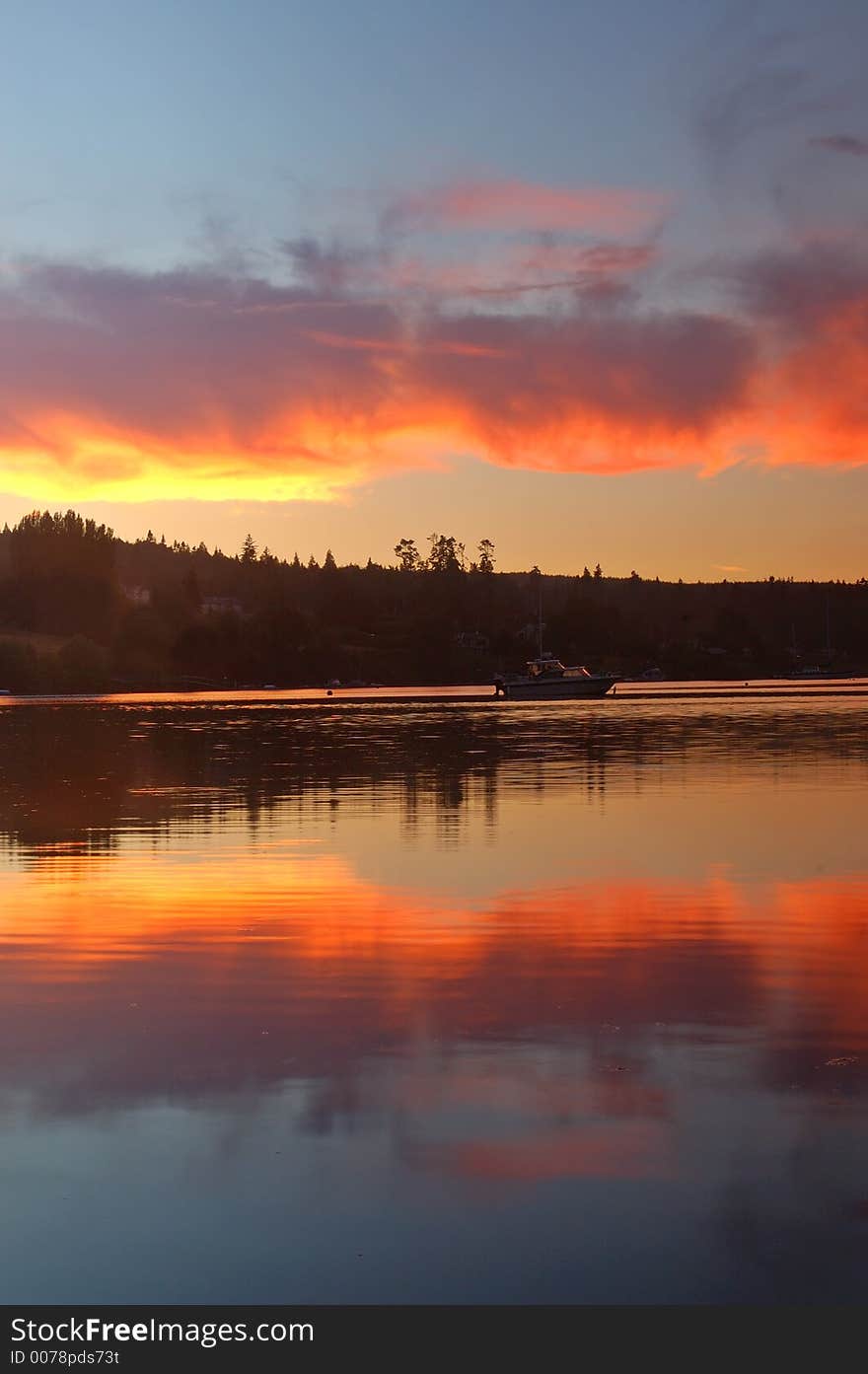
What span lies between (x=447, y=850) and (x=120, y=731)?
5251 cm

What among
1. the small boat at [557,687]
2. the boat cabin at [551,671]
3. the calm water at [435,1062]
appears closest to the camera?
the calm water at [435,1062]

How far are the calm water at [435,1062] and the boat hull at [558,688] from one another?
111784 millimetres

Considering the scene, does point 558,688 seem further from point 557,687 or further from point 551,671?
point 551,671

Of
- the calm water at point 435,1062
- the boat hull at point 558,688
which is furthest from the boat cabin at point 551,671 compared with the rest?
the calm water at point 435,1062

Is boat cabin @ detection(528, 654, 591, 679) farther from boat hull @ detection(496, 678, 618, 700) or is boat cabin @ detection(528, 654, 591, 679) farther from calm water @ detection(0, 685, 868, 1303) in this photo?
calm water @ detection(0, 685, 868, 1303)

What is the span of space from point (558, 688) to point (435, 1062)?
428 feet

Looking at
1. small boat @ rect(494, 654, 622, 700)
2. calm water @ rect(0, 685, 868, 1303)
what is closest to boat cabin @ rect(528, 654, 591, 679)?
small boat @ rect(494, 654, 622, 700)

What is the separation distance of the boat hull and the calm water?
367 ft

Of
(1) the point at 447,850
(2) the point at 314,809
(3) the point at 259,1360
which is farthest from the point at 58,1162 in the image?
(2) the point at 314,809

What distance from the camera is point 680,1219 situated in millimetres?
8266

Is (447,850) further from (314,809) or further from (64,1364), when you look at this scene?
(64,1364)

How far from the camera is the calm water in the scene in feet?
25.9

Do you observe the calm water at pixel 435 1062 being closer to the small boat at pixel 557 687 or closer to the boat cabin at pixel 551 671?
the small boat at pixel 557 687

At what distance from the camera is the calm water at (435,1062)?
7.88 metres
